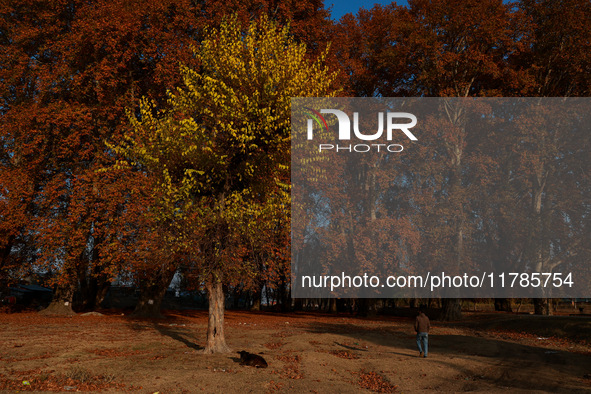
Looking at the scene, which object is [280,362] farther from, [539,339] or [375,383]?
[539,339]

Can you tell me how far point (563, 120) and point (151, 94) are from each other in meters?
33.2

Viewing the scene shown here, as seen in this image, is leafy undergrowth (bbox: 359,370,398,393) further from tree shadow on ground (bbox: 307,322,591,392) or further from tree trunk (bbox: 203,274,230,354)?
tree trunk (bbox: 203,274,230,354)

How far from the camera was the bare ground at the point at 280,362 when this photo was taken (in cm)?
1294

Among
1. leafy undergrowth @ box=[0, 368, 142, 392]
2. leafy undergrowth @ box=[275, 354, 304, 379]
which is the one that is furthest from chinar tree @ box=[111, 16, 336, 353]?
leafy undergrowth @ box=[0, 368, 142, 392]

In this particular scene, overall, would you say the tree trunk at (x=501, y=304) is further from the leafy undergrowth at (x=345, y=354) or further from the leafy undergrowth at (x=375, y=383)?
the leafy undergrowth at (x=375, y=383)

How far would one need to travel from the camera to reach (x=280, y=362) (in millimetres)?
16188

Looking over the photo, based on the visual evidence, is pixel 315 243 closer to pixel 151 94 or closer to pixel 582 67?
pixel 151 94

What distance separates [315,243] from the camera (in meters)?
44.3

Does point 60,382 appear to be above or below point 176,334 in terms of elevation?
above

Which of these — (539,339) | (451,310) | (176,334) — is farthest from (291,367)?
(451,310)

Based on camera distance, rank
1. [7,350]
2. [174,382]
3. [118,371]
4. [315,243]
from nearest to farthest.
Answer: [174,382]
[118,371]
[7,350]
[315,243]

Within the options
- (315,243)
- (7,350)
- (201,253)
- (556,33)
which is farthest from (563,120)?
(7,350)

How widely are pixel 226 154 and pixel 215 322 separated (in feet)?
20.9

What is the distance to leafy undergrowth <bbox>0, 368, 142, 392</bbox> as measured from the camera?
1162 cm
